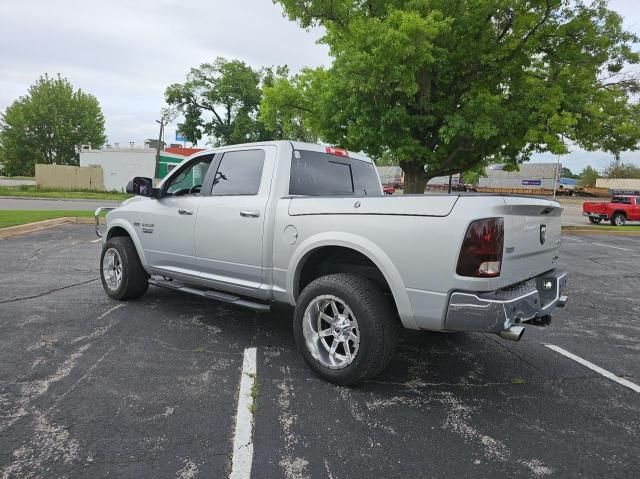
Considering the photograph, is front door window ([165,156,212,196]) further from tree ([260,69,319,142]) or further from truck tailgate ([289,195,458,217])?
tree ([260,69,319,142])

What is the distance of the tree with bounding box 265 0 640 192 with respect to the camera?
13.6 metres

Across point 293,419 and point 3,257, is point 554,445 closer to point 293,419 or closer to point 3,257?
point 293,419

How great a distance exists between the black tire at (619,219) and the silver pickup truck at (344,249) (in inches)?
939

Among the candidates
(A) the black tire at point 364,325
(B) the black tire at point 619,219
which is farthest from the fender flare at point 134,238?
(B) the black tire at point 619,219

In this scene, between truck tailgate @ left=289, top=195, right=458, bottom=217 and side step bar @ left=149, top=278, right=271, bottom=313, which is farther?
side step bar @ left=149, top=278, right=271, bottom=313

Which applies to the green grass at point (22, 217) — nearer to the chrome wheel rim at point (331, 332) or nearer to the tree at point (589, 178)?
the chrome wheel rim at point (331, 332)

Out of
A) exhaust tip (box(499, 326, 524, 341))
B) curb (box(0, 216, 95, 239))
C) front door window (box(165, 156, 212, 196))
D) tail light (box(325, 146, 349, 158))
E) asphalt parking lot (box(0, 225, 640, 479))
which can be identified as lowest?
asphalt parking lot (box(0, 225, 640, 479))

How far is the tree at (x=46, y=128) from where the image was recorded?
54344 millimetres

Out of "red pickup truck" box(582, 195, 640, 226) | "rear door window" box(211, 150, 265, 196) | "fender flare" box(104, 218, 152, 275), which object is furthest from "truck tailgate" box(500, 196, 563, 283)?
"red pickup truck" box(582, 195, 640, 226)

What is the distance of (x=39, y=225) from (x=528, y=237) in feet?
44.1

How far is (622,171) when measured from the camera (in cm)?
8794

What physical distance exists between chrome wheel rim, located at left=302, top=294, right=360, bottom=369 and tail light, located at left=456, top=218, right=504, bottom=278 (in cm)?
92

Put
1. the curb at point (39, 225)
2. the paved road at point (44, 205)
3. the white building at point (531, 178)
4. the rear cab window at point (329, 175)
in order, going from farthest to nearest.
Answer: the white building at point (531, 178), the paved road at point (44, 205), the curb at point (39, 225), the rear cab window at point (329, 175)

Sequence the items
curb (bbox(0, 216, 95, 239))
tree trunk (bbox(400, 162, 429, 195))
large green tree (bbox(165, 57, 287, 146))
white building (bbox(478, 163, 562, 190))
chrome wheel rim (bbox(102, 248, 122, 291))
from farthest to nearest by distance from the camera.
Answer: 1. white building (bbox(478, 163, 562, 190))
2. large green tree (bbox(165, 57, 287, 146))
3. tree trunk (bbox(400, 162, 429, 195))
4. curb (bbox(0, 216, 95, 239))
5. chrome wheel rim (bbox(102, 248, 122, 291))
